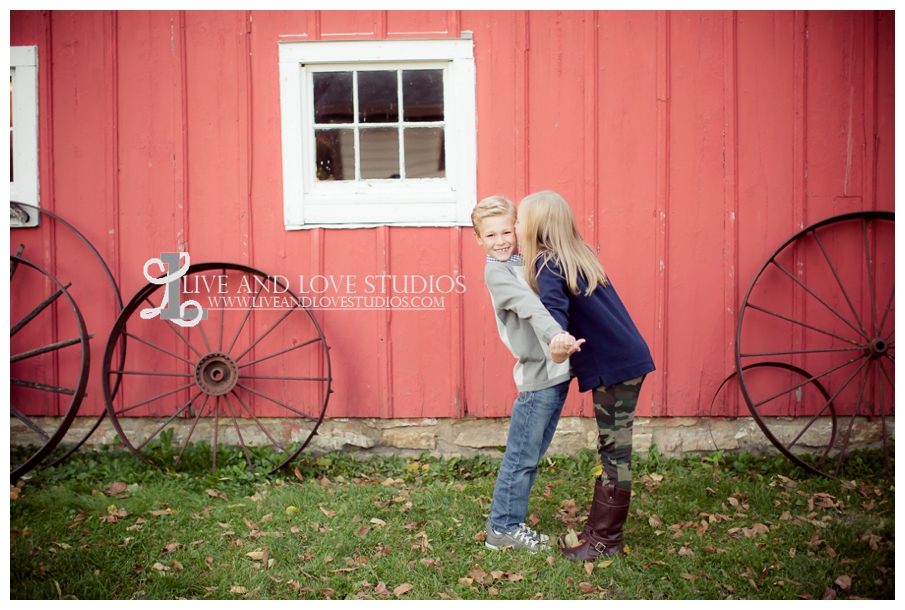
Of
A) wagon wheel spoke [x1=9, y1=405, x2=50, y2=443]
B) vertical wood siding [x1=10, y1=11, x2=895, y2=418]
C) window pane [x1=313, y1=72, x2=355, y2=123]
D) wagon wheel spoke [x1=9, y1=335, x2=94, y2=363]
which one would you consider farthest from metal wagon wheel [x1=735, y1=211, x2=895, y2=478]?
wagon wheel spoke [x1=9, y1=405, x2=50, y2=443]

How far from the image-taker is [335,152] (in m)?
3.68

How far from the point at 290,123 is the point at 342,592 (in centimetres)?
258

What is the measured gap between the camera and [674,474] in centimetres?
343

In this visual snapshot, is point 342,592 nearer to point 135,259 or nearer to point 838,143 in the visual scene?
point 135,259

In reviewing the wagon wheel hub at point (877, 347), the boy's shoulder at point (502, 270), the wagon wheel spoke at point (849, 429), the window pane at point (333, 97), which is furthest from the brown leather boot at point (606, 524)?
the window pane at point (333, 97)

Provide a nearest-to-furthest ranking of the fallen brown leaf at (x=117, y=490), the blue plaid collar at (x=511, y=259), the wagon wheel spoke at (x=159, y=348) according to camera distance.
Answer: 1. the blue plaid collar at (x=511, y=259)
2. the fallen brown leaf at (x=117, y=490)
3. the wagon wheel spoke at (x=159, y=348)

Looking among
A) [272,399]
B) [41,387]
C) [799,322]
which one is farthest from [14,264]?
[799,322]

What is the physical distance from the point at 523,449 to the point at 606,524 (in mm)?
453

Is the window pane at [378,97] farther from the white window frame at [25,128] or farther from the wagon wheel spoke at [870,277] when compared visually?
the wagon wheel spoke at [870,277]

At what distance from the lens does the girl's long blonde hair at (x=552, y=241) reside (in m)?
2.34

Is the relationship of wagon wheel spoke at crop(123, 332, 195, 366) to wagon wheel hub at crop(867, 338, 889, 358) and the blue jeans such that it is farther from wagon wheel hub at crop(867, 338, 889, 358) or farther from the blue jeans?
wagon wheel hub at crop(867, 338, 889, 358)

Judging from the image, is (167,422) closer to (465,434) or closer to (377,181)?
(465,434)

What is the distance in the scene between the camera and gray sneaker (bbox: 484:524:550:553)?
2.53 m

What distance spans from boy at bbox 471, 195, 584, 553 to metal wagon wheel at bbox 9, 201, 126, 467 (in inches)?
93.1
